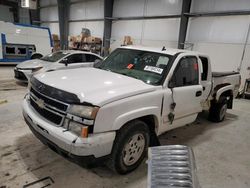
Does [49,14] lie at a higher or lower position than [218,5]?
higher

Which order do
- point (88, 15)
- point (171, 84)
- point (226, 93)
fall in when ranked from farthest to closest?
point (88, 15) < point (226, 93) < point (171, 84)

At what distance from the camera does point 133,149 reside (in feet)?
8.49

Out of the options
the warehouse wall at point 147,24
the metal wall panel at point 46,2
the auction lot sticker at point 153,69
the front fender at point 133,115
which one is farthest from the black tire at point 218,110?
the metal wall panel at point 46,2

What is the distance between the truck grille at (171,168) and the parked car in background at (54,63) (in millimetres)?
5083

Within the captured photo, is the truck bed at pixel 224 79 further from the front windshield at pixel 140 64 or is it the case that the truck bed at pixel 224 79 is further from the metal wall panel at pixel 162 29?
the metal wall panel at pixel 162 29

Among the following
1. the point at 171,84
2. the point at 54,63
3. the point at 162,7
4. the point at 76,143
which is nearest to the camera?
the point at 76,143

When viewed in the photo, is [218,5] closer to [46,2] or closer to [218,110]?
[218,110]

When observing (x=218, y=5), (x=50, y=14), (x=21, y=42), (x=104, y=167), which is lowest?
(x=104, y=167)

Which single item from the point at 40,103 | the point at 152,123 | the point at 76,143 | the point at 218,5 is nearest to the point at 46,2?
the point at 218,5

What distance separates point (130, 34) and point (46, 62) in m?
6.79

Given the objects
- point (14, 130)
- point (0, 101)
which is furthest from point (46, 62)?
point (14, 130)

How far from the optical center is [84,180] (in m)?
2.47

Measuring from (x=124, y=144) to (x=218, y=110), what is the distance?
3.34 m

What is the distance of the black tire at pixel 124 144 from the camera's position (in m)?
2.33
